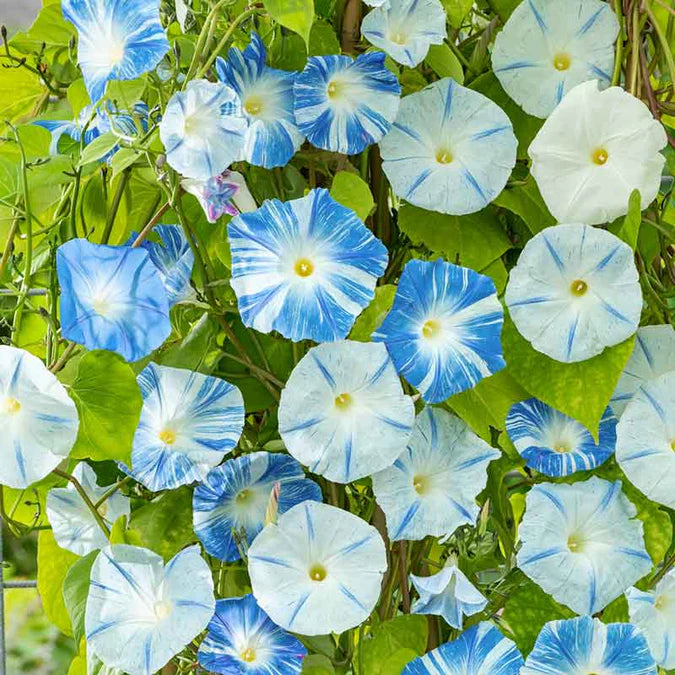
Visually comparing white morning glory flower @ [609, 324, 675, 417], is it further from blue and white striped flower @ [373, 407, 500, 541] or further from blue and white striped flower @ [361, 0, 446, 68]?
blue and white striped flower @ [361, 0, 446, 68]

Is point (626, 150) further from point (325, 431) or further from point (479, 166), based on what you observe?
point (325, 431)

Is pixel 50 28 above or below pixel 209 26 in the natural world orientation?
above

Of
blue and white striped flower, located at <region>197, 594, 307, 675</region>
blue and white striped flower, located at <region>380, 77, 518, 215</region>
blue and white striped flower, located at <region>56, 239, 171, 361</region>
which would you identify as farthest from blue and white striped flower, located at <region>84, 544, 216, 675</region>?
blue and white striped flower, located at <region>380, 77, 518, 215</region>

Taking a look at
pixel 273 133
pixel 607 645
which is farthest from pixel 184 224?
pixel 607 645

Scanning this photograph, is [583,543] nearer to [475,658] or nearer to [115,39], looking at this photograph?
[475,658]

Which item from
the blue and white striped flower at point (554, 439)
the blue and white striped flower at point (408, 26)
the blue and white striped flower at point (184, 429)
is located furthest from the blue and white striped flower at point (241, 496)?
the blue and white striped flower at point (408, 26)

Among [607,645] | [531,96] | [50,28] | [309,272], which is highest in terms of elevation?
[50,28]
